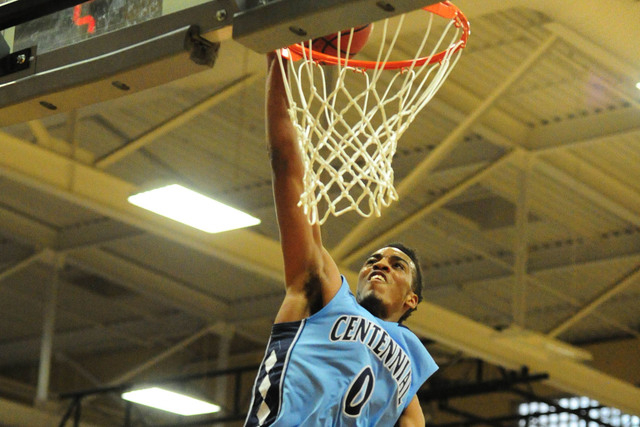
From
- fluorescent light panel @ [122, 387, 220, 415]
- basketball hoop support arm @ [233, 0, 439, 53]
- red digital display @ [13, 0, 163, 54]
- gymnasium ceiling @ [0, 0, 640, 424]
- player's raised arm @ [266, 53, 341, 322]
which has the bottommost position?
player's raised arm @ [266, 53, 341, 322]

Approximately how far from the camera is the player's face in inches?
171

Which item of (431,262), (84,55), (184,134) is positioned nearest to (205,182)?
(184,134)

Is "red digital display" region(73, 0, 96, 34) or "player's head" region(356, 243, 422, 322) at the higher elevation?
"red digital display" region(73, 0, 96, 34)

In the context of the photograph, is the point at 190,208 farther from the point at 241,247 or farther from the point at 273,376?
the point at 273,376

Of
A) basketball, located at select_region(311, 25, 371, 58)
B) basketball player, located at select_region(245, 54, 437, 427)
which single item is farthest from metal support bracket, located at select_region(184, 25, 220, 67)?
basketball, located at select_region(311, 25, 371, 58)

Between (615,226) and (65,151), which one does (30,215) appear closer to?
(65,151)

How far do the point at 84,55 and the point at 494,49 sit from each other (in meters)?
7.00

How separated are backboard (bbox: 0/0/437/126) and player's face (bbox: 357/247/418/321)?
1.04m

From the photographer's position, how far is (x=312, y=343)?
12.7ft

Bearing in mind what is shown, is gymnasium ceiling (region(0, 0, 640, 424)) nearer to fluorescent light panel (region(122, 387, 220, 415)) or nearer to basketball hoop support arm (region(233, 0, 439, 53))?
fluorescent light panel (region(122, 387, 220, 415))

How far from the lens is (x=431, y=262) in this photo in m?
16.0

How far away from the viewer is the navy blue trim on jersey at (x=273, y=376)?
3.81m

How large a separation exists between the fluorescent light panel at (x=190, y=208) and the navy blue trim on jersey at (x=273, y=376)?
4.52 meters

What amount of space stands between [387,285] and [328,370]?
59 centimetres
